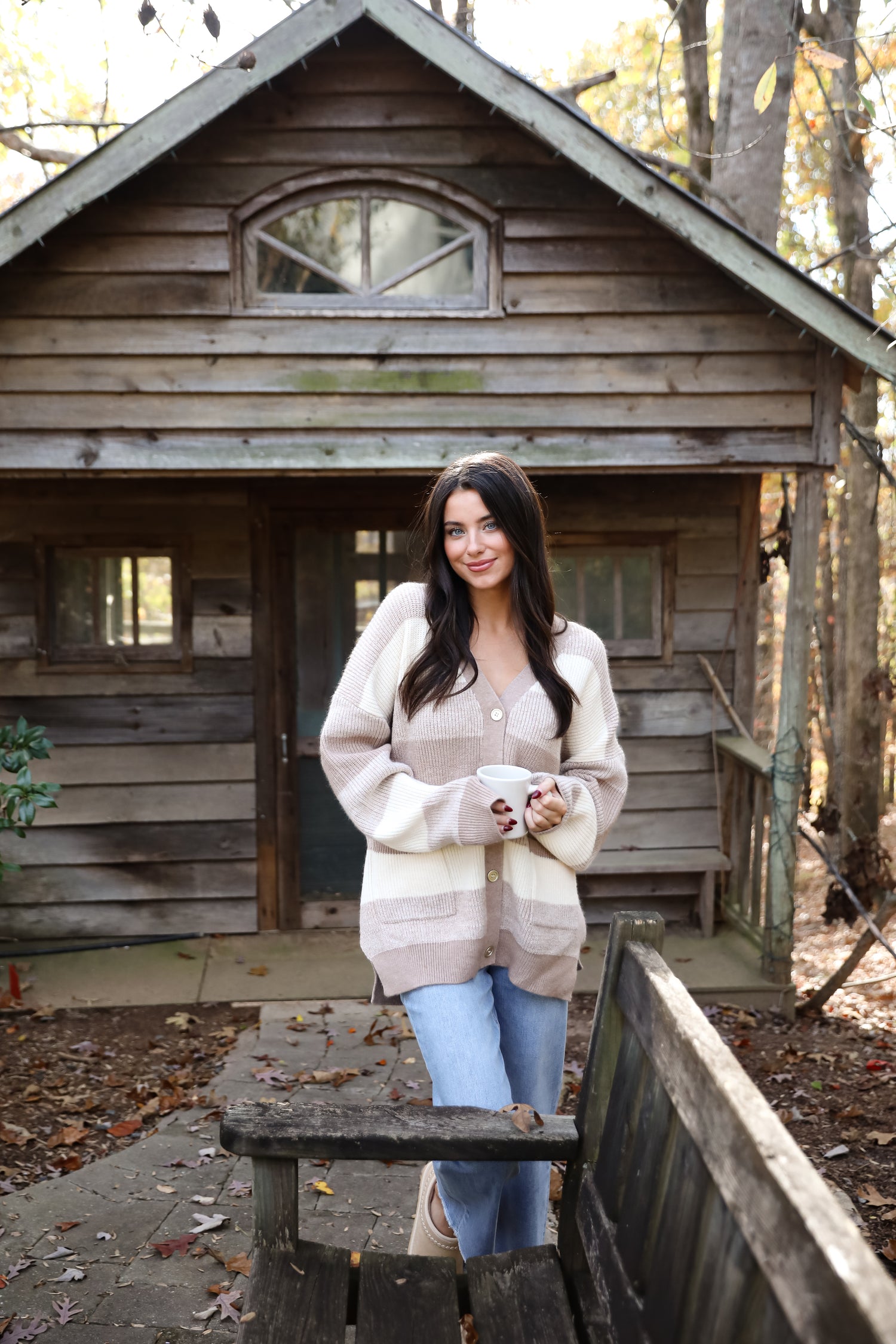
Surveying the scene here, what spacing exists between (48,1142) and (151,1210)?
0.84m

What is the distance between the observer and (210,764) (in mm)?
6613

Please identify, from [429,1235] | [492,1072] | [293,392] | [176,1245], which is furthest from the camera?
[293,392]

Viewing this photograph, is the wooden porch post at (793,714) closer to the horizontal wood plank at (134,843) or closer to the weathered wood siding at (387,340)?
the weathered wood siding at (387,340)

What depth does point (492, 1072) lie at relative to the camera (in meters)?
2.41

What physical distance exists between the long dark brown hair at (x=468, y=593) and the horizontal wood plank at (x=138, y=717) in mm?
4053

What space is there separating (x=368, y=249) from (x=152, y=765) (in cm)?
311

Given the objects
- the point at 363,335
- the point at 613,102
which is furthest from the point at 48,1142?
the point at 613,102

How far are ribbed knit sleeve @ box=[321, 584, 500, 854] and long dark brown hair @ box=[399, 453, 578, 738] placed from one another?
0.05 m

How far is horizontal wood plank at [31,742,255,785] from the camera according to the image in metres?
6.54

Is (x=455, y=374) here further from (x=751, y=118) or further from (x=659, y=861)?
(x=751, y=118)

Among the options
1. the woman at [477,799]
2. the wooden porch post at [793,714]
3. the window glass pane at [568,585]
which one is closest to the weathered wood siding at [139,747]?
the window glass pane at [568,585]

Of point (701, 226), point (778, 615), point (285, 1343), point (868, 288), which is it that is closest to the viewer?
point (285, 1343)

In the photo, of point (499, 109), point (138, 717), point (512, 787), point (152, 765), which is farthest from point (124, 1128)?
point (499, 109)

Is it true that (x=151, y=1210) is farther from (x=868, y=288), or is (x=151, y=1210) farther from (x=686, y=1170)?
(x=868, y=288)
